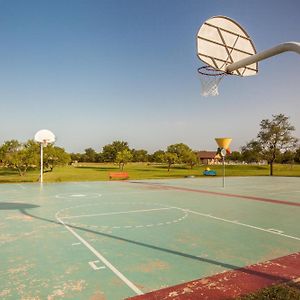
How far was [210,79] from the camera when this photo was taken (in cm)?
874

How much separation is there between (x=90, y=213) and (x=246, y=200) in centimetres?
907

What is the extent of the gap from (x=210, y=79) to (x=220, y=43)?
105cm

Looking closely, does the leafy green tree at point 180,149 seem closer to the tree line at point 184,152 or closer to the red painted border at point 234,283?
the tree line at point 184,152

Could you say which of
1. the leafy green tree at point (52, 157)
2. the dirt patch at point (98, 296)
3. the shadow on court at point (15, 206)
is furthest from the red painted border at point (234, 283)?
the leafy green tree at point (52, 157)

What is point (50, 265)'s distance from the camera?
21.6ft

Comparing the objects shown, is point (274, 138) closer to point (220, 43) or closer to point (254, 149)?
point (254, 149)

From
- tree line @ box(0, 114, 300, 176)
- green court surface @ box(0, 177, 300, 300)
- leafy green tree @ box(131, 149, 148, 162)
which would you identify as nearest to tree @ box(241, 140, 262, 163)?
tree line @ box(0, 114, 300, 176)

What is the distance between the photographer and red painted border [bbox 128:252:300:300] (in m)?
5.06

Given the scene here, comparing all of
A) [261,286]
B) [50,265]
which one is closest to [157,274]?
A: [261,286]

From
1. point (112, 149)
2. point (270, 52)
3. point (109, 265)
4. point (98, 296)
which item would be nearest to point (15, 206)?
point (109, 265)

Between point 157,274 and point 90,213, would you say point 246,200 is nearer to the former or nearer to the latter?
point 90,213

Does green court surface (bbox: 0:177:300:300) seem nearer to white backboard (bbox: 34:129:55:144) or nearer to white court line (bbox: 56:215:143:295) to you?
white court line (bbox: 56:215:143:295)

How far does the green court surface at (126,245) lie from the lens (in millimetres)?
5664

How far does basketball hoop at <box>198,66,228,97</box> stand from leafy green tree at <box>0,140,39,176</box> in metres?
28.2
